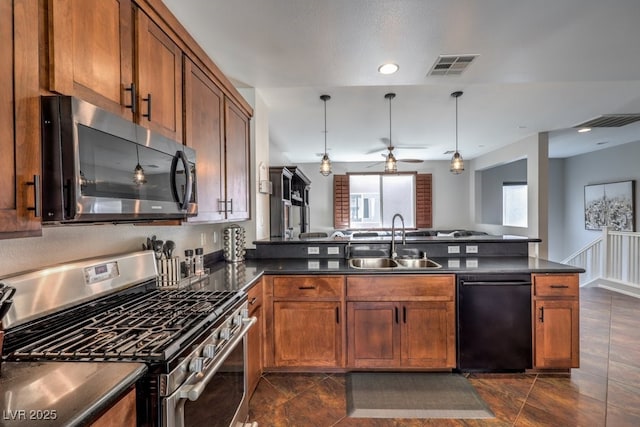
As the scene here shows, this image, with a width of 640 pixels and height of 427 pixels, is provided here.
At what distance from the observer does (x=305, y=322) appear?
2514 millimetres

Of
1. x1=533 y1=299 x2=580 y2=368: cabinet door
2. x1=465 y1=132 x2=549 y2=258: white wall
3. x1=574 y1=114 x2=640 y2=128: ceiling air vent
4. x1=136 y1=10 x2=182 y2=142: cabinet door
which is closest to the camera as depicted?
x1=136 y1=10 x2=182 y2=142: cabinet door

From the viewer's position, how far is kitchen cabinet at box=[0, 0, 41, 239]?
814 millimetres

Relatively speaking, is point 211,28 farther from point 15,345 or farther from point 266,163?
point 15,345

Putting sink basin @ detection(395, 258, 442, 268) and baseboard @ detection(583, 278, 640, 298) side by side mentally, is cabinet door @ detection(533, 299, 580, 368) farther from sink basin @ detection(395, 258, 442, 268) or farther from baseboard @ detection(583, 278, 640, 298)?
baseboard @ detection(583, 278, 640, 298)

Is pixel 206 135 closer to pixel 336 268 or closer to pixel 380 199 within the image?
pixel 336 268

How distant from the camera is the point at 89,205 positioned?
99 cm

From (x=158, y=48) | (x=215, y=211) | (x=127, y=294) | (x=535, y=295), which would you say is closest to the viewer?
(x=158, y=48)

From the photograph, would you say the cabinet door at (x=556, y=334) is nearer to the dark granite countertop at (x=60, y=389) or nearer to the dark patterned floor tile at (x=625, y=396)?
the dark patterned floor tile at (x=625, y=396)

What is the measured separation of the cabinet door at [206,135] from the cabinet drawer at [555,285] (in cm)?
252

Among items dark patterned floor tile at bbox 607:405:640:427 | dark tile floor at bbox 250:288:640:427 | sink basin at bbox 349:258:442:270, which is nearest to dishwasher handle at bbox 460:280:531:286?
sink basin at bbox 349:258:442:270

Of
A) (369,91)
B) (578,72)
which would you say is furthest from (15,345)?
(578,72)

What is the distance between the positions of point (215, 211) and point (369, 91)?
2.17 metres

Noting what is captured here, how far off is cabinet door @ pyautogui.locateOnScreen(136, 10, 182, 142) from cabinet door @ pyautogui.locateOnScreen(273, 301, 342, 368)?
1556mm

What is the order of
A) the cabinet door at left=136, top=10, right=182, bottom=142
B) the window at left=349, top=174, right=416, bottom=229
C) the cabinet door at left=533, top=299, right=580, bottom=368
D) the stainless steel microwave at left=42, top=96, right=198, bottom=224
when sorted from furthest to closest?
the window at left=349, top=174, right=416, bottom=229
the cabinet door at left=533, top=299, right=580, bottom=368
the cabinet door at left=136, top=10, right=182, bottom=142
the stainless steel microwave at left=42, top=96, right=198, bottom=224
